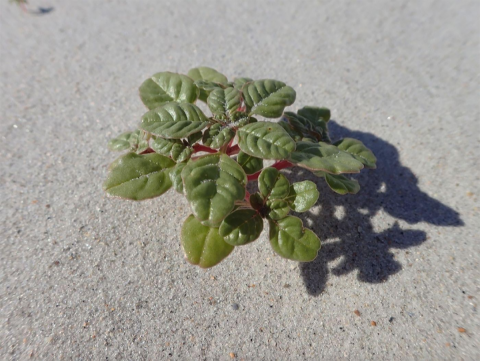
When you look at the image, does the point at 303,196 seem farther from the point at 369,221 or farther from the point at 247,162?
the point at 369,221

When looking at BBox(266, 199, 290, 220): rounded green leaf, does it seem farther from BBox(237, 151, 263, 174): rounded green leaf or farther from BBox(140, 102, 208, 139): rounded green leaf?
BBox(140, 102, 208, 139): rounded green leaf

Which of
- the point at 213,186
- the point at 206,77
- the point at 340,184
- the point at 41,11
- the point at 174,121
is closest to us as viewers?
the point at 213,186

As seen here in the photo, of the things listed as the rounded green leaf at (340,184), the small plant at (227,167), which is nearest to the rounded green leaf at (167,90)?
the small plant at (227,167)

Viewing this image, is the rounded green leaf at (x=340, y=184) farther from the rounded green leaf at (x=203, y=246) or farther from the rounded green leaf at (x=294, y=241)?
the rounded green leaf at (x=203, y=246)

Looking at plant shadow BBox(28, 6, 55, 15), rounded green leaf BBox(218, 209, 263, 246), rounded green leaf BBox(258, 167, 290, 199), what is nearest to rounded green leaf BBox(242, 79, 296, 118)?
rounded green leaf BBox(258, 167, 290, 199)

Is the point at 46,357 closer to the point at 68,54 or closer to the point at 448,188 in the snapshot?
the point at 448,188

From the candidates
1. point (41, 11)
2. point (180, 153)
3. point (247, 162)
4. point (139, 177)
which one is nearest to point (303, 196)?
point (247, 162)
